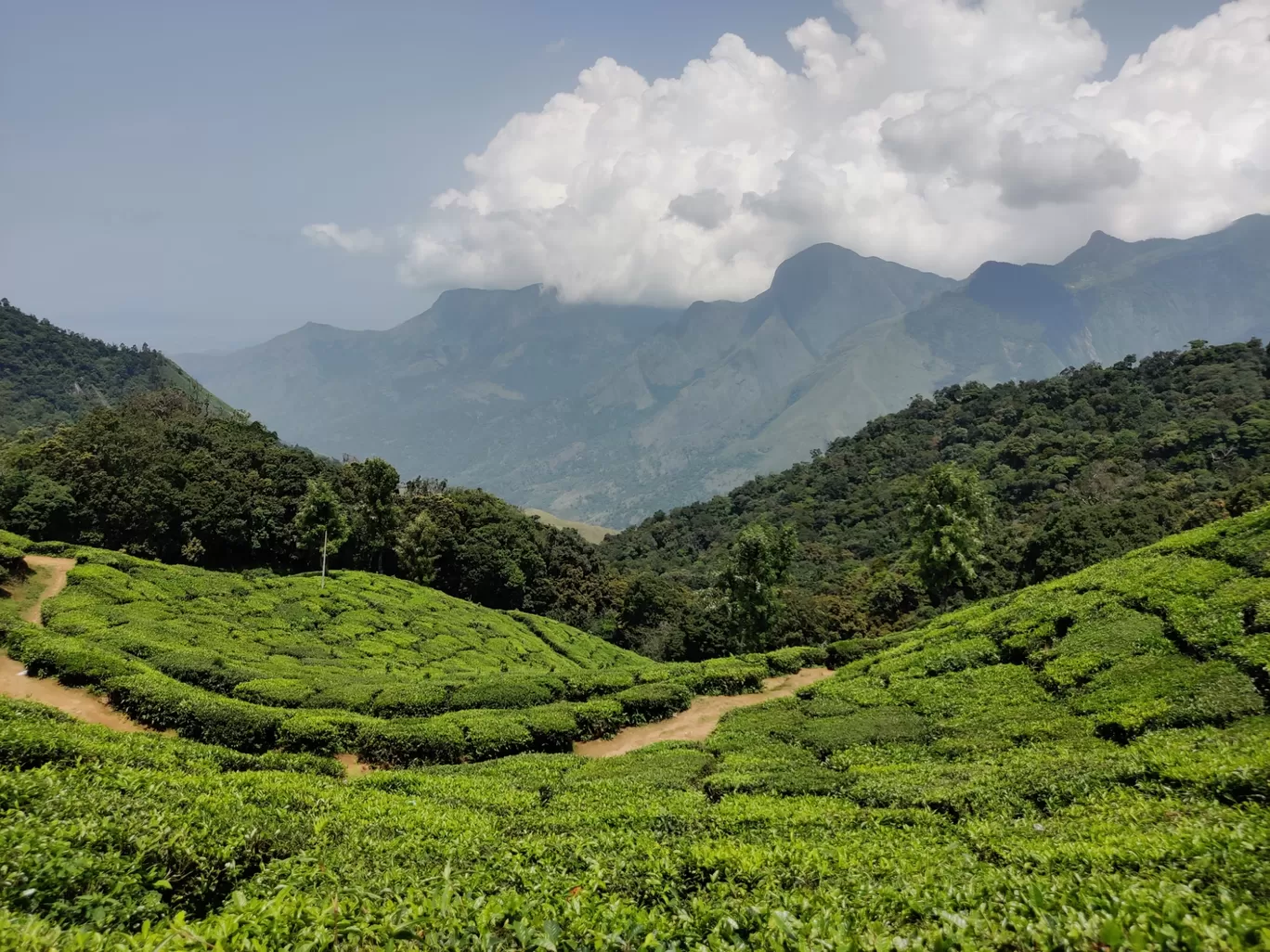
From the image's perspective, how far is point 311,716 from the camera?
1891 centimetres

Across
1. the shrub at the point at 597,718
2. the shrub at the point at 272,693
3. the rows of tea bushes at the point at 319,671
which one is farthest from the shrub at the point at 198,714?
the shrub at the point at 597,718

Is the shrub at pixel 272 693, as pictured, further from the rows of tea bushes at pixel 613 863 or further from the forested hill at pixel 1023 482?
the forested hill at pixel 1023 482

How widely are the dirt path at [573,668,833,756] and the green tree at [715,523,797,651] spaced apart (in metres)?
13.5

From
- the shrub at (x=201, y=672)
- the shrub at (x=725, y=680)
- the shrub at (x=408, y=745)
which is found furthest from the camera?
the shrub at (x=725, y=680)

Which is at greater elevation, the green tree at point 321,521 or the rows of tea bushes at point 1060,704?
the green tree at point 321,521

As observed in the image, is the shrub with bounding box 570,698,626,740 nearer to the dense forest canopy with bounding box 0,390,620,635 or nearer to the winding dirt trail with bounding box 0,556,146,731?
the winding dirt trail with bounding box 0,556,146,731

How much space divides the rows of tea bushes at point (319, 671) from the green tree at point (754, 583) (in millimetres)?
11053

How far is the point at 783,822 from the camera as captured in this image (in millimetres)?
10422

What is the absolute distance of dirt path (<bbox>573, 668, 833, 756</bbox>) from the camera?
21.4m

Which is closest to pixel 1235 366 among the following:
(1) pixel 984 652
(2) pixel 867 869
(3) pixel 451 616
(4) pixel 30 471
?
(1) pixel 984 652

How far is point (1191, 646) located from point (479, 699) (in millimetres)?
20982

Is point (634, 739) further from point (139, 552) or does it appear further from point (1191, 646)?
point (139, 552)

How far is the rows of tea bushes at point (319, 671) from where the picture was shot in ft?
61.2

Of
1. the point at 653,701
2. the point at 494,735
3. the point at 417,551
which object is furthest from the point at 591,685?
the point at 417,551
